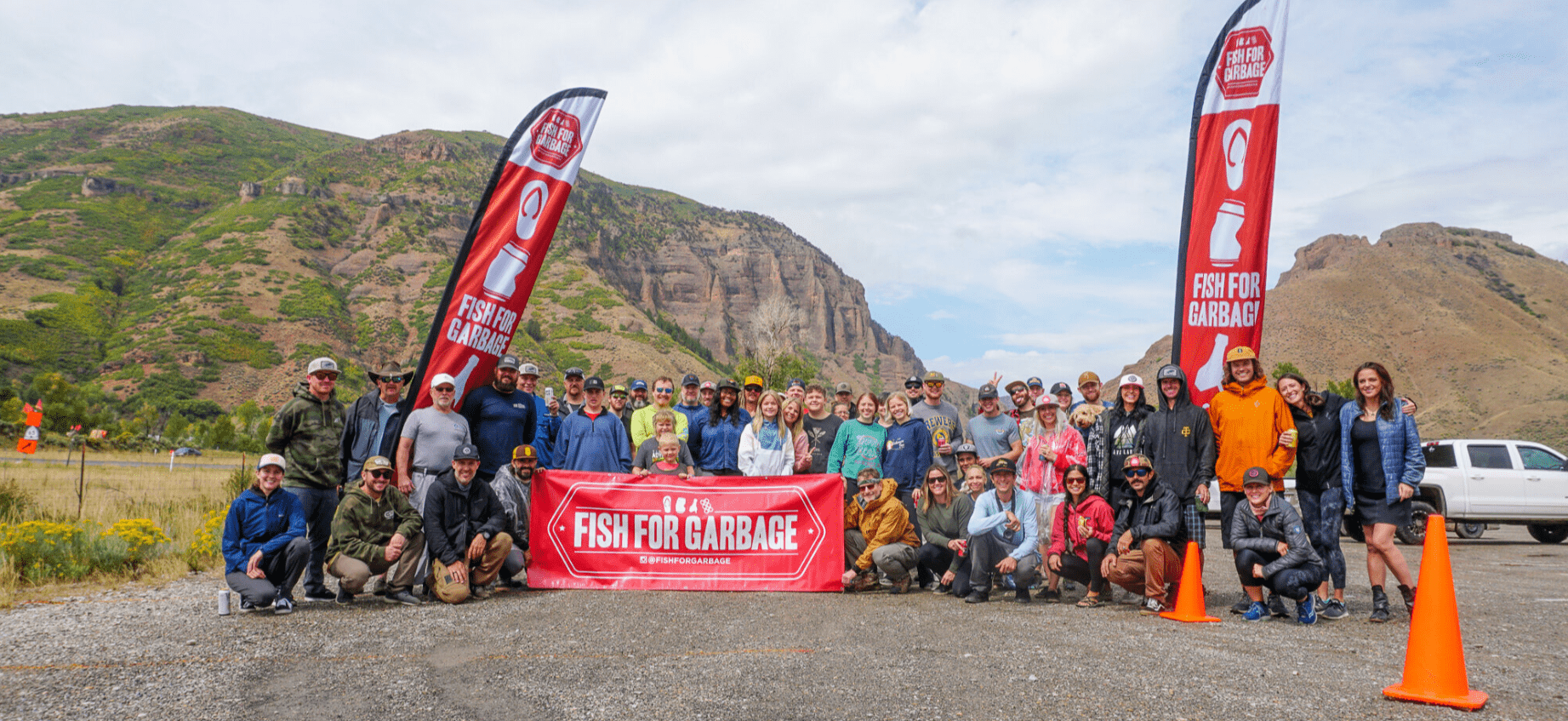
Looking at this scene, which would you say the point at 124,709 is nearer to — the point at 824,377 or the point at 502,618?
the point at 502,618

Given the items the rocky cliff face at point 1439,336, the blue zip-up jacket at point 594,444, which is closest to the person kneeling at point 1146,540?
the blue zip-up jacket at point 594,444

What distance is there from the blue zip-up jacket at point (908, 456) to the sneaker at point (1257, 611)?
115 inches

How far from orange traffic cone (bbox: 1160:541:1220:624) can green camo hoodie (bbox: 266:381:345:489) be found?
7165 mm

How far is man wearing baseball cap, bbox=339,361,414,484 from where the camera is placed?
24.6ft

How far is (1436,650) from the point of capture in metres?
4.30

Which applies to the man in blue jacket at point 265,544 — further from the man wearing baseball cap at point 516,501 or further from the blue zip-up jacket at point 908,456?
the blue zip-up jacket at point 908,456

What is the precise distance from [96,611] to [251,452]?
50846 mm

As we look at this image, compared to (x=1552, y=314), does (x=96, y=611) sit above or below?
below

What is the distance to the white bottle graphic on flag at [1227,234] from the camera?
307 inches

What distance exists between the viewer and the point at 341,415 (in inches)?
289

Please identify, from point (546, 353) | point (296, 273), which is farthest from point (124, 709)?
point (296, 273)

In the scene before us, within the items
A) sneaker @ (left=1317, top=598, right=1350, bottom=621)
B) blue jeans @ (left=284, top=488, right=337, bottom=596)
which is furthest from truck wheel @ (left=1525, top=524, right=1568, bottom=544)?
blue jeans @ (left=284, top=488, right=337, bottom=596)

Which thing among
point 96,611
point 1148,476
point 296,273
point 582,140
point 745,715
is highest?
point 296,273

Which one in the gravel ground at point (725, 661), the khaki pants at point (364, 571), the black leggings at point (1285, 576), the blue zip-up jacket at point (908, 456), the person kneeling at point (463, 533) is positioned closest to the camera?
the gravel ground at point (725, 661)
